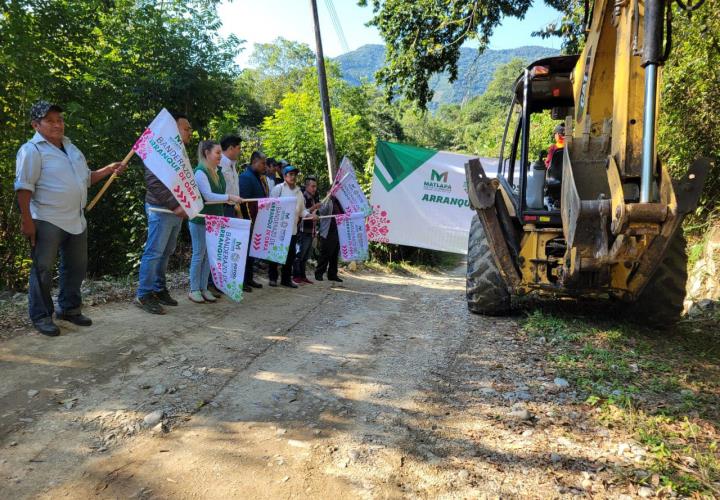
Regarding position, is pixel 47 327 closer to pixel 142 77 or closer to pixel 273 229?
pixel 273 229

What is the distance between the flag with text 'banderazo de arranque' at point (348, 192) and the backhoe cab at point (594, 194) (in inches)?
112

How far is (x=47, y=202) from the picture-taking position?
149 inches

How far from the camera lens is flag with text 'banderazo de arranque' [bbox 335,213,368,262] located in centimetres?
815

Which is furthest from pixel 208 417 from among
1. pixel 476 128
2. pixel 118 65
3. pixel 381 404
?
pixel 476 128

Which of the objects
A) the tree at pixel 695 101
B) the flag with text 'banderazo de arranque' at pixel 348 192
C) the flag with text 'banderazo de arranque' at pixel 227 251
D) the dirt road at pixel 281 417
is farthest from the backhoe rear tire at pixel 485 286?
the tree at pixel 695 101

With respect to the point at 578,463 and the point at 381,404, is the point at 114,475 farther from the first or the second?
the point at 578,463

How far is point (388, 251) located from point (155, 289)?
7.47 meters

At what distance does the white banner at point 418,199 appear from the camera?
420 inches

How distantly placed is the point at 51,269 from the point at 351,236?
496cm

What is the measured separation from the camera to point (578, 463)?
235cm

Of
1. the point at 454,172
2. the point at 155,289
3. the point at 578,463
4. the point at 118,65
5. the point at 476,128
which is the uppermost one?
the point at 476,128

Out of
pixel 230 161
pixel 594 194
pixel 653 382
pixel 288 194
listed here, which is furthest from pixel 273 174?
pixel 653 382

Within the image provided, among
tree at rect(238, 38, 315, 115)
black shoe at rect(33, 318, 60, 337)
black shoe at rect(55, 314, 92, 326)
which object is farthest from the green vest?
tree at rect(238, 38, 315, 115)

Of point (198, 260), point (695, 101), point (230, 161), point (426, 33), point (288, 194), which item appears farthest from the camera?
point (426, 33)
